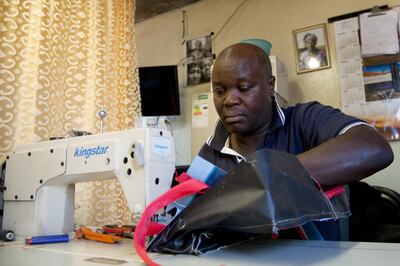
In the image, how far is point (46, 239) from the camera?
2.83ft

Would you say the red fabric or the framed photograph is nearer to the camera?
the red fabric

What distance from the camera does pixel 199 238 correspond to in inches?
23.7

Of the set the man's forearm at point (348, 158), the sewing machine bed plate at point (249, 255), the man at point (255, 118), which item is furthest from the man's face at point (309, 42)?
the sewing machine bed plate at point (249, 255)

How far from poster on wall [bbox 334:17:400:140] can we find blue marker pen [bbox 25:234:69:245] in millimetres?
1789

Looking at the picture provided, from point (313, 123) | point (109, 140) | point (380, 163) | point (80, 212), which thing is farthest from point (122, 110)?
point (380, 163)

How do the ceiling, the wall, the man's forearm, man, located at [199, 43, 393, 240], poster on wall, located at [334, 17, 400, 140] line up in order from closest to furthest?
1. the man's forearm
2. man, located at [199, 43, 393, 240]
3. poster on wall, located at [334, 17, 400, 140]
4. the wall
5. the ceiling

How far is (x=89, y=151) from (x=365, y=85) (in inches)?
70.3

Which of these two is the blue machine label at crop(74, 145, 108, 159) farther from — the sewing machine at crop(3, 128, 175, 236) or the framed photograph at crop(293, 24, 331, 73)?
the framed photograph at crop(293, 24, 331, 73)

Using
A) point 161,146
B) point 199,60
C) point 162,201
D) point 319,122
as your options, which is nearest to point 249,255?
point 162,201

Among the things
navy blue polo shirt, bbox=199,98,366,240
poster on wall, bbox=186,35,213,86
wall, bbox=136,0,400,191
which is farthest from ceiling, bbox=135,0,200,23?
navy blue polo shirt, bbox=199,98,366,240

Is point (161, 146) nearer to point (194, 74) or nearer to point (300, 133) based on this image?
point (300, 133)

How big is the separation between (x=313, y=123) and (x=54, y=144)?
73cm

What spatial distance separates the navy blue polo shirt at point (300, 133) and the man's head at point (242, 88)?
7 cm

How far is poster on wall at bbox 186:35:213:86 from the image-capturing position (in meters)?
2.70
